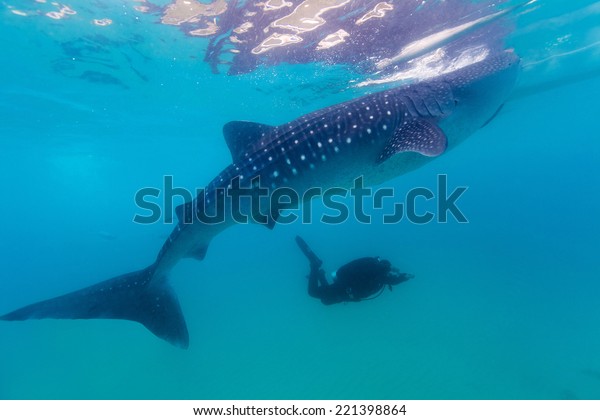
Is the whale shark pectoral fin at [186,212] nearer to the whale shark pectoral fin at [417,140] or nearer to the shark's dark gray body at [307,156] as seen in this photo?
the shark's dark gray body at [307,156]

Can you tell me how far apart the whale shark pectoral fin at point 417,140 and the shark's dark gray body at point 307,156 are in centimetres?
1

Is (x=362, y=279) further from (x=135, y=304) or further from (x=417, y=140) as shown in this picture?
(x=135, y=304)

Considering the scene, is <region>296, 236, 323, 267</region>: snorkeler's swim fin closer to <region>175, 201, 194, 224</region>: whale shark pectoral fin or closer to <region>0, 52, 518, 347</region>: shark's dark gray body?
<region>0, 52, 518, 347</region>: shark's dark gray body

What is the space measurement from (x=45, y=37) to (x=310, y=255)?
1245 centimetres

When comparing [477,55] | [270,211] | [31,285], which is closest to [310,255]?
[270,211]

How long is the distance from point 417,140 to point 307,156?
156 cm

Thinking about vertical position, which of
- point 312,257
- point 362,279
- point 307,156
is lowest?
point 362,279

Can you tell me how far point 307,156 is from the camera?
528 centimetres

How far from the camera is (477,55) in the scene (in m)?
15.8

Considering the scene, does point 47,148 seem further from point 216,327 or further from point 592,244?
point 592,244

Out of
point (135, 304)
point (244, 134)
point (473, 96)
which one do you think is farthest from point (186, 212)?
point (473, 96)

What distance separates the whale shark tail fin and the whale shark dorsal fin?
2565mm

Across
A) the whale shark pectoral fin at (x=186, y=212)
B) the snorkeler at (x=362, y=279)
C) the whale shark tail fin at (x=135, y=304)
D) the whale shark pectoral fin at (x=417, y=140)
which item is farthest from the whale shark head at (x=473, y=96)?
the whale shark tail fin at (x=135, y=304)

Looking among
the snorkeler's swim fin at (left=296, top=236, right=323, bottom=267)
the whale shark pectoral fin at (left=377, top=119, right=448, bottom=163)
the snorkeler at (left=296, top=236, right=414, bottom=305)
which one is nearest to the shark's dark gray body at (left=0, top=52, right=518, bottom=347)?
the whale shark pectoral fin at (left=377, top=119, right=448, bottom=163)
